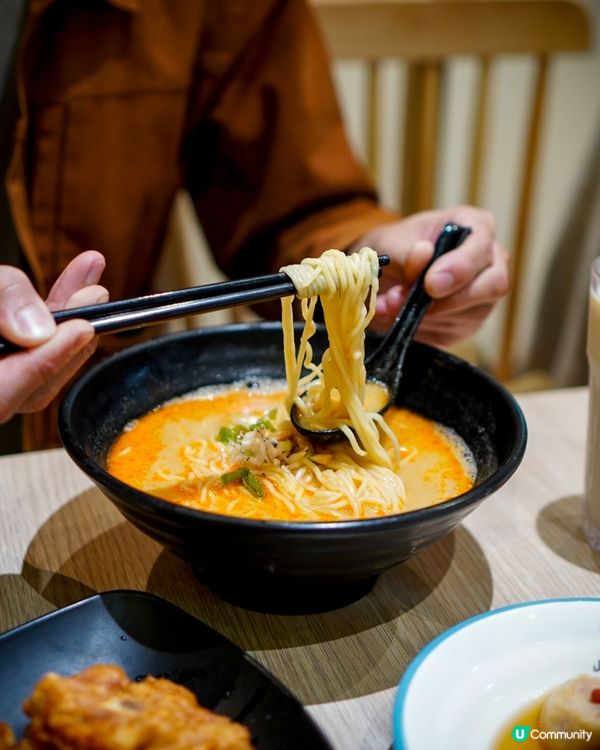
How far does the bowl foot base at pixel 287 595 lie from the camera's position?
3.21 feet

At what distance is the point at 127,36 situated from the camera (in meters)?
1.76

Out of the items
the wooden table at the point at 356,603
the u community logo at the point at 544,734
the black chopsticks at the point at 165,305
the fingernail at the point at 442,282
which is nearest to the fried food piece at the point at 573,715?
the u community logo at the point at 544,734

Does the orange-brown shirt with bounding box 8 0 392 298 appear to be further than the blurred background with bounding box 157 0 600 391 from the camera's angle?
No

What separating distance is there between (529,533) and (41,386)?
0.77m

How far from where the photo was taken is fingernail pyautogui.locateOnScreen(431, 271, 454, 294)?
1317 millimetres

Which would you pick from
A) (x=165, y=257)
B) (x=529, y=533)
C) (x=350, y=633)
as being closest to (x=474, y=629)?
(x=350, y=633)

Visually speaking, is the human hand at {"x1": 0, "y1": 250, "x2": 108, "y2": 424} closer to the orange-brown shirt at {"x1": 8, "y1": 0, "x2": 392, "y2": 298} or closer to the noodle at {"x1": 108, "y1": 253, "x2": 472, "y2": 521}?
the noodle at {"x1": 108, "y1": 253, "x2": 472, "y2": 521}

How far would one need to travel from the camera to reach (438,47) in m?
2.77

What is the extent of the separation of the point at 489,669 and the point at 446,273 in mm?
689

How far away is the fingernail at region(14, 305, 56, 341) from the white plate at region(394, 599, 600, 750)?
529mm

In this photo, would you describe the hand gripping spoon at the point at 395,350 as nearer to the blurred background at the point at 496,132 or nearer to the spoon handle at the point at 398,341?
the spoon handle at the point at 398,341

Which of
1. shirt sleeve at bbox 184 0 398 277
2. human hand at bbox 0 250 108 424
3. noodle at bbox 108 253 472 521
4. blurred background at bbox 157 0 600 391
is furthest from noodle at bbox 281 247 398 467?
blurred background at bbox 157 0 600 391

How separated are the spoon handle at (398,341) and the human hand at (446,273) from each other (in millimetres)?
22

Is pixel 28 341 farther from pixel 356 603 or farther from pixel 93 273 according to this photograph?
pixel 356 603
